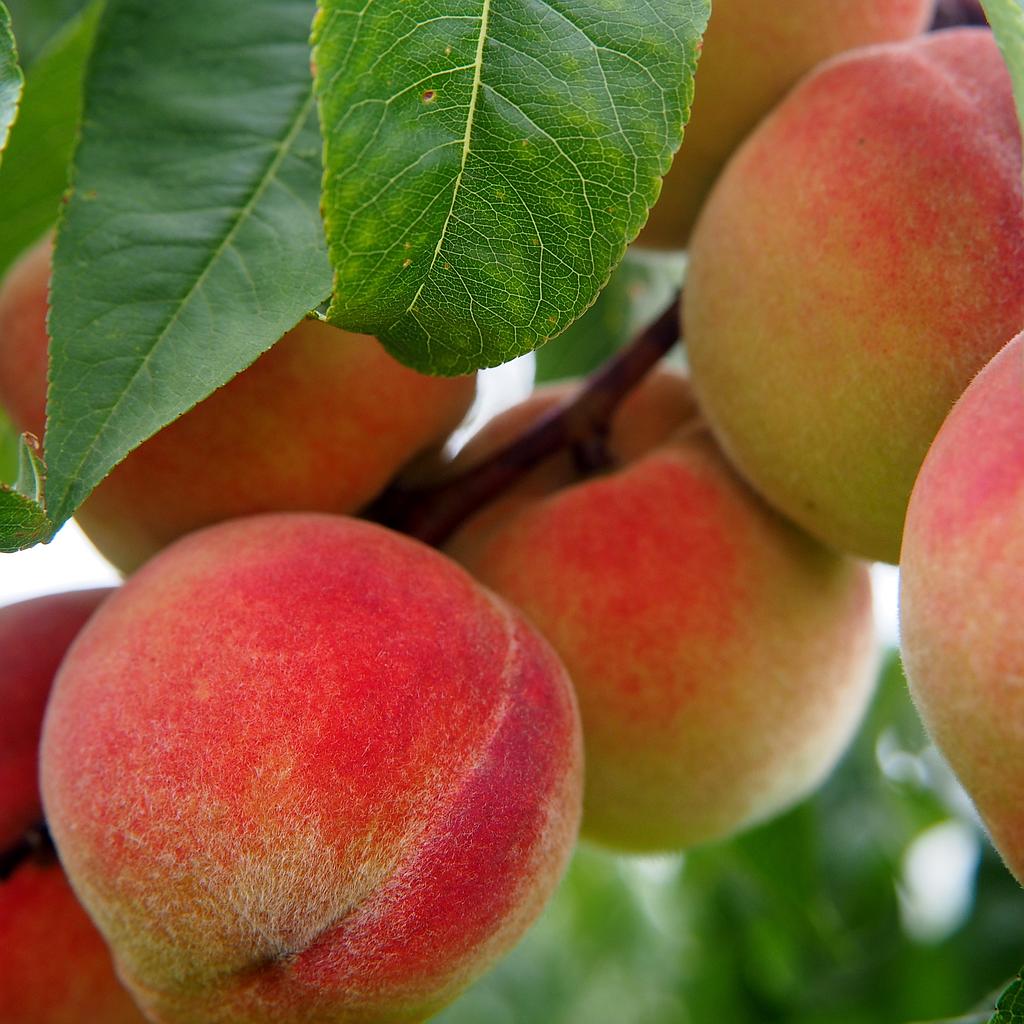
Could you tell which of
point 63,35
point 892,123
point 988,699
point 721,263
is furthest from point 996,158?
point 63,35

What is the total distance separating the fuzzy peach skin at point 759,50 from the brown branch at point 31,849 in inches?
29.0

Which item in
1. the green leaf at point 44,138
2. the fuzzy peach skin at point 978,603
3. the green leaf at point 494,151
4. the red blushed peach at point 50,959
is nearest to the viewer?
the fuzzy peach skin at point 978,603

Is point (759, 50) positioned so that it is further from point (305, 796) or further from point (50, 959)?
point (50, 959)

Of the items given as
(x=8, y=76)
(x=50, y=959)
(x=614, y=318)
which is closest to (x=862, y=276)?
(x=8, y=76)

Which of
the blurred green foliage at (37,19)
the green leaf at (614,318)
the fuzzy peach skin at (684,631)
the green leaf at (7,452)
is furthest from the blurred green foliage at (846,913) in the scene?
the blurred green foliage at (37,19)

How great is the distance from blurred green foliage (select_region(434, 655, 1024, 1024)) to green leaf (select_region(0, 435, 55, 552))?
25.1 inches

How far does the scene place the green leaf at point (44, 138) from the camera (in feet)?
3.79

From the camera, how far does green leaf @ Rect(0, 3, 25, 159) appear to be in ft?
2.33

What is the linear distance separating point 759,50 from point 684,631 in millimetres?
470

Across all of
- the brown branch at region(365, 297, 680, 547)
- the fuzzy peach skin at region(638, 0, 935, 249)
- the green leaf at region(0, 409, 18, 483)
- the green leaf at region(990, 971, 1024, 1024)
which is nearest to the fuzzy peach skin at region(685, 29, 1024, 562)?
the fuzzy peach skin at region(638, 0, 935, 249)

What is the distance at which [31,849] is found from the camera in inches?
37.6

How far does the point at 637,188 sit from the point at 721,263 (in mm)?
226

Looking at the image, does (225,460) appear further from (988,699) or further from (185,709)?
(988,699)

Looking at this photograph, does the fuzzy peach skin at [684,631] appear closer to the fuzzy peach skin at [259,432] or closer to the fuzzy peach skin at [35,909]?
the fuzzy peach skin at [259,432]
